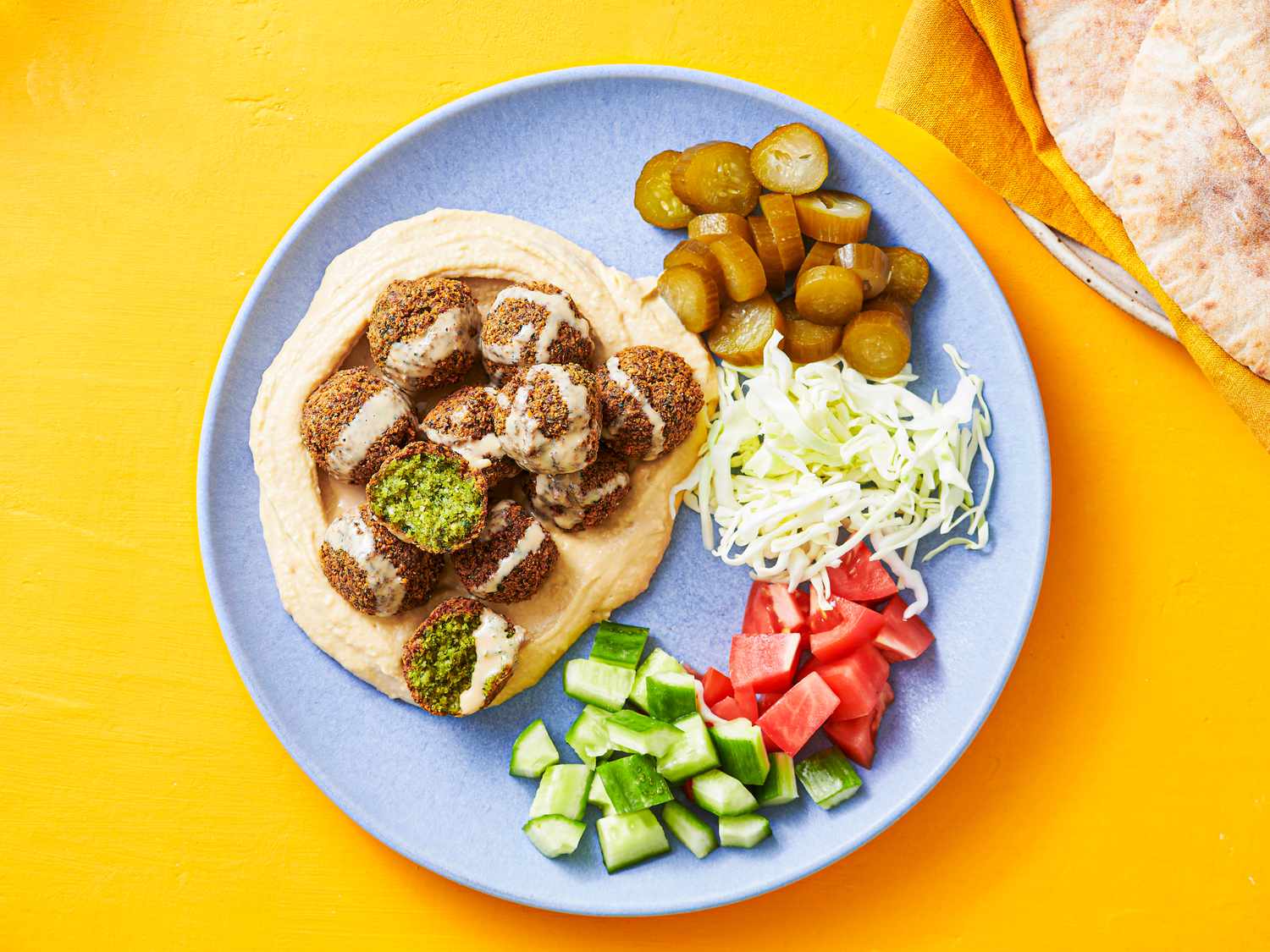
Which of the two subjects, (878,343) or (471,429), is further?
(878,343)

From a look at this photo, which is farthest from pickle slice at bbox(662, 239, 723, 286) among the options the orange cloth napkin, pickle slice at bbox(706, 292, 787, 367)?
the orange cloth napkin

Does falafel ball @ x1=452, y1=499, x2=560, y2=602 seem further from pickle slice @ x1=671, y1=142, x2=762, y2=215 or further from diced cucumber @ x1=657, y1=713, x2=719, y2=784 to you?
pickle slice @ x1=671, y1=142, x2=762, y2=215

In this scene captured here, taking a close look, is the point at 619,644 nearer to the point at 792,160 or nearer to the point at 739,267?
the point at 739,267

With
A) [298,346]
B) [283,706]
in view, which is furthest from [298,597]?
[298,346]

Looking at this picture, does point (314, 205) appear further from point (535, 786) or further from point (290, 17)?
point (535, 786)

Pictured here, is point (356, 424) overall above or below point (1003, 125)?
below

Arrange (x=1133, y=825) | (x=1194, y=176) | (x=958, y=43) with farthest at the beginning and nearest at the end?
(x=1133, y=825)
(x=958, y=43)
(x=1194, y=176)

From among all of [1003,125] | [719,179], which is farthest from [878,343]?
[1003,125]
